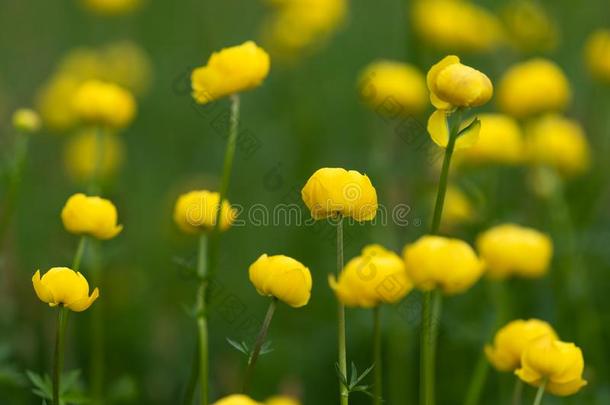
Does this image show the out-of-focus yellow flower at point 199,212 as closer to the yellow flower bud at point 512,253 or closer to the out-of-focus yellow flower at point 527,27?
the yellow flower bud at point 512,253

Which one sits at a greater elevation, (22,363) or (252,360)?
(252,360)

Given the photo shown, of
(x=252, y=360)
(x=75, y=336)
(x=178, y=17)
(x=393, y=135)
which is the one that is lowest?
(x=75, y=336)

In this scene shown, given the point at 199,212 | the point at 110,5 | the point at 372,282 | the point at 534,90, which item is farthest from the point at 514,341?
the point at 110,5

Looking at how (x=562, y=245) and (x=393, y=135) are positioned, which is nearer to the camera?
(x=562, y=245)

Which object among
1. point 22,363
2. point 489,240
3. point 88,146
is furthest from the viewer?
point 88,146

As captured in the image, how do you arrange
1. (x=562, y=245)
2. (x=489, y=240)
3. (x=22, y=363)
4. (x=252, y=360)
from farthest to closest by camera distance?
1. (x=562, y=245)
2. (x=22, y=363)
3. (x=489, y=240)
4. (x=252, y=360)

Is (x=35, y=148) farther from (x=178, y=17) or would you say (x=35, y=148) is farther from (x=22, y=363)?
(x=22, y=363)

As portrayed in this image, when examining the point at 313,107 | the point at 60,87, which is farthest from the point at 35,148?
the point at 313,107

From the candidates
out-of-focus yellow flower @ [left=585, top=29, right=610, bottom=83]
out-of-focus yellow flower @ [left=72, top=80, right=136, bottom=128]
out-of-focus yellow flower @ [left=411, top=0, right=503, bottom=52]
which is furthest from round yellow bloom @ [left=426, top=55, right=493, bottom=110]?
out-of-focus yellow flower @ [left=411, top=0, right=503, bottom=52]
